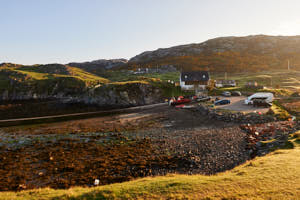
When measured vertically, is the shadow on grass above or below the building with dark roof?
below

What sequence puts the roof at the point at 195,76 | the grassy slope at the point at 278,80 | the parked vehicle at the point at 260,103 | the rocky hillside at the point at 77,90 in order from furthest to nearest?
the grassy slope at the point at 278,80
the roof at the point at 195,76
the rocky hillside at the point at 77,90
the parked vehicle at the point at 260,103

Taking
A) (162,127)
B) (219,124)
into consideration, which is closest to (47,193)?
(162,127)

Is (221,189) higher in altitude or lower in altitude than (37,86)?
lower

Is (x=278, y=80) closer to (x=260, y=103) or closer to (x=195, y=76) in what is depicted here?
(x=195, y=76)

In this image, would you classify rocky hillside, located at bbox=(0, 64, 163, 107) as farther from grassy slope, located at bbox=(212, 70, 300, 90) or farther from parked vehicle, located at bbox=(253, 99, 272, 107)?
grassy slope, located at bbox=(212, 70, 300, 90)

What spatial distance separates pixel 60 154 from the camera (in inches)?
971

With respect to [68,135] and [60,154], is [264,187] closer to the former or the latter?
[60,154]

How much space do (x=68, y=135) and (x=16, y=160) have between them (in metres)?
10.7

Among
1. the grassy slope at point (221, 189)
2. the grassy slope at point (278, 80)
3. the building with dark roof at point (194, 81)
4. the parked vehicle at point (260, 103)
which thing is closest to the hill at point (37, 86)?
the building with dark roof at point (194, 81)

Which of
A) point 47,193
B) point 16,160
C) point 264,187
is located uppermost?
point 264,187

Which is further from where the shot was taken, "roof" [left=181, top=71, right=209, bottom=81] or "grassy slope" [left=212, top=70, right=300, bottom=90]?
"grassy slope" [left=212, top=70, right=300, bottom=90]

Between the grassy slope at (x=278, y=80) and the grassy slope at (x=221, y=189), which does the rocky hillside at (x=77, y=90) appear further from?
the grassy slope at (x=221, y=189)

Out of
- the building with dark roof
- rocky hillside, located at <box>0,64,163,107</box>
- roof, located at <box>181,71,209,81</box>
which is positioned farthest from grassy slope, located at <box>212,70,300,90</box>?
rocky hillside, located at <box>0,64,163,107</box>

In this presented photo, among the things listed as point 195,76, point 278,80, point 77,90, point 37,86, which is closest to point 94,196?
point 195,76
